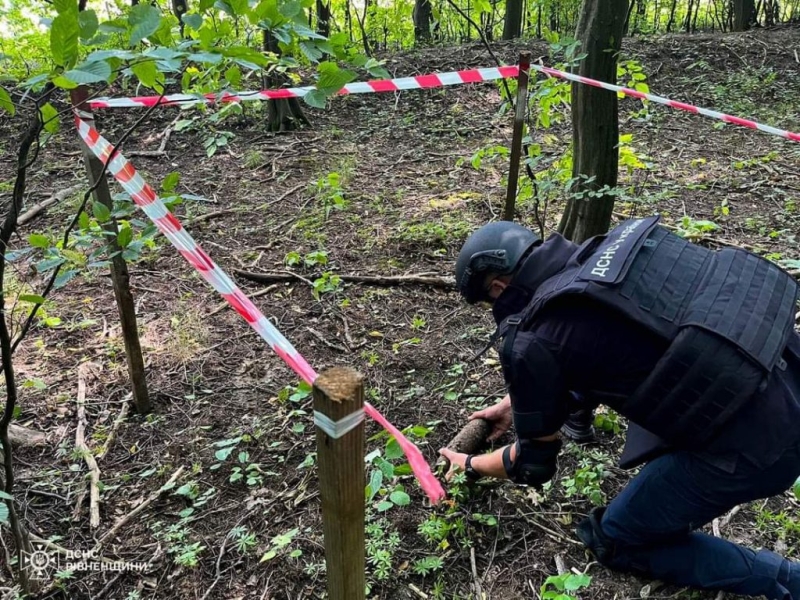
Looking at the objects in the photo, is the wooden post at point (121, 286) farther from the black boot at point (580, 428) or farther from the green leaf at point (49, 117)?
the black boot at point (580, 428)

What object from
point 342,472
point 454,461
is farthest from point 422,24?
point 342,472

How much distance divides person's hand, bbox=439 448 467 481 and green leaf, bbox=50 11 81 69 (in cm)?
210

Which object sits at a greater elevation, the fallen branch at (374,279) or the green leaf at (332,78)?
the green leaf at (332,78)

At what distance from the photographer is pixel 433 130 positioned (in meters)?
8.05

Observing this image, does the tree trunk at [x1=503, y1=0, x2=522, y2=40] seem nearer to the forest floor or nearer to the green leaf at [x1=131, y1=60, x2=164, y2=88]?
the forest floor

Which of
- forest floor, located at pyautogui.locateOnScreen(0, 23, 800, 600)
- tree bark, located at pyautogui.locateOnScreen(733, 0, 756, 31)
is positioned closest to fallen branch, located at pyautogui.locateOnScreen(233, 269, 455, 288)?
forest floor, located at pyautogui.locateOnScreen(0, 23, 800, 600)

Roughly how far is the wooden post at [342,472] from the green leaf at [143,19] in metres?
0.94

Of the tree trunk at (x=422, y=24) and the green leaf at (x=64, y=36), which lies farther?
the tree trunk at (x=422, y=24)

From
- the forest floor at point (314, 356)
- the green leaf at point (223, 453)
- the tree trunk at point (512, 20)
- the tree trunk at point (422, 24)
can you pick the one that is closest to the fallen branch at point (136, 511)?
the forest floor at point (314, 356)

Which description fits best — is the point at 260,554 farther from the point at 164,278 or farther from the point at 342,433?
the point at 164,278

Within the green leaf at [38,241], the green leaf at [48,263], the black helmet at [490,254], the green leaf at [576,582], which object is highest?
the green leaf at [38,241]

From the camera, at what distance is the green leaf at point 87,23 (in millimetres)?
1335

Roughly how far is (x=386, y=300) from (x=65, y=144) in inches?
260

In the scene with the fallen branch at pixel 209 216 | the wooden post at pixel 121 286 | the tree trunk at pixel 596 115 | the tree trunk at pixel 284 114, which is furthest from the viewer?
the tree trunk at pixel 284 114
